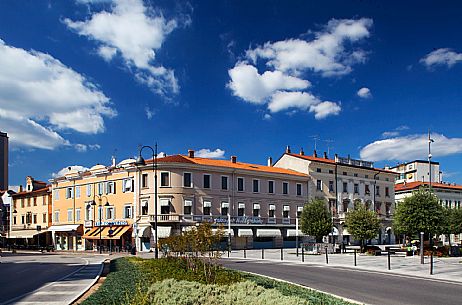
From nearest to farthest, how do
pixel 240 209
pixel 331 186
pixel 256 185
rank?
pixel 240 209, pixel 256 185, pixel 331 186

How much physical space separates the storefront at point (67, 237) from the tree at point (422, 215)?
132 feet

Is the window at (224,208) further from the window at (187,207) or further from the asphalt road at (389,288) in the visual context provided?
the asphalt road at (389,288)

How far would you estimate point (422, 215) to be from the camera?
37.3 metres

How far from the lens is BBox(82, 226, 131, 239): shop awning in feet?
174

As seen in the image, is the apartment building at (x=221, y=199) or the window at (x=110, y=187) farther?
the window at (x=110, y=187)

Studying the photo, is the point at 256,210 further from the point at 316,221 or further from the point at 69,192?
the point at 69,192

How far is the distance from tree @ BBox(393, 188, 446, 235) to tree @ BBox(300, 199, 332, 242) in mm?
10315

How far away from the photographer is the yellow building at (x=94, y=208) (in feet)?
180

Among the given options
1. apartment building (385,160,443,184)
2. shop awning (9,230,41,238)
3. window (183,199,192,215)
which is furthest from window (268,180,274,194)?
apartment building (385,160,443,184)

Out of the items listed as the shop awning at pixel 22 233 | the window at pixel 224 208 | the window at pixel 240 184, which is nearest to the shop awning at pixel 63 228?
the shop awning at pixel 22 233

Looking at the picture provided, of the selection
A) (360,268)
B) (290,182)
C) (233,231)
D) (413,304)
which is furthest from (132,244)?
(413,304)

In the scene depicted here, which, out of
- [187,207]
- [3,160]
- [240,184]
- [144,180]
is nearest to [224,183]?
[240,184]

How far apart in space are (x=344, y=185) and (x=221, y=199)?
22.1 meters

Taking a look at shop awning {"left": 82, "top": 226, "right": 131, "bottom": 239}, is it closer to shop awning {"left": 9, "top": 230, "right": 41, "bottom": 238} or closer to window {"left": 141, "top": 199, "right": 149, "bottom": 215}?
window {"left": 141, "top": 199, "right": 149, "bottom": 215}
